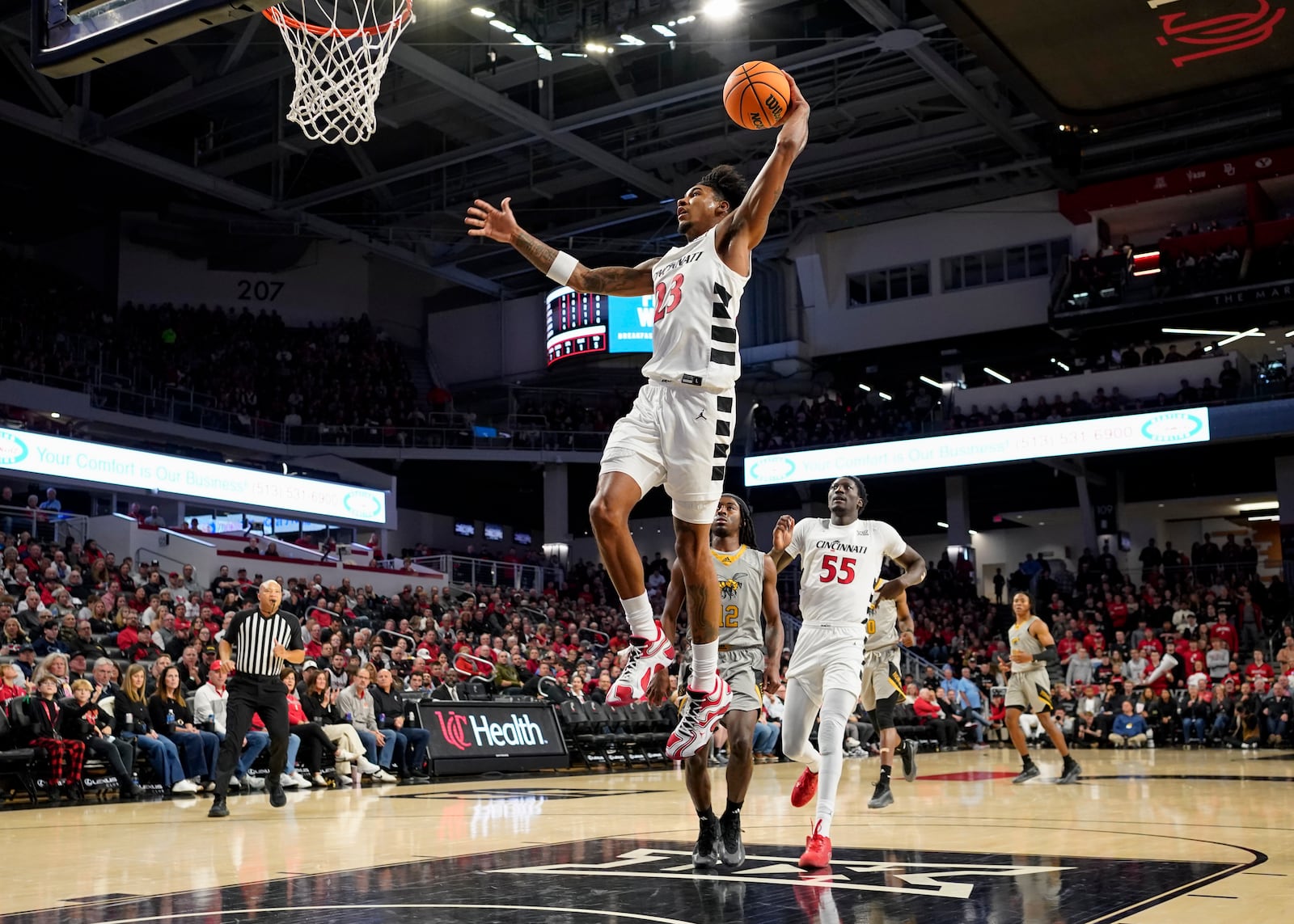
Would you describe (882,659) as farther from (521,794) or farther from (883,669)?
(521,794)

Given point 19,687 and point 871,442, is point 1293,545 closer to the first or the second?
point 871,442

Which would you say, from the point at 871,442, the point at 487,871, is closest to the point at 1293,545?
the point at 871,442

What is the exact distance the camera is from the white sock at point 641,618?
→ 5477mm

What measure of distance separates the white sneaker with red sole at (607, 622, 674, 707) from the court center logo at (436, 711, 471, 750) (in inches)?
435

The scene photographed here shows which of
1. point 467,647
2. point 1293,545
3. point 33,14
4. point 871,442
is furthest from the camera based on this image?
point 871,442

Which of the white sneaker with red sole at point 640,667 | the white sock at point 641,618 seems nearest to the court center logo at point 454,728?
the white sneaker with red sole at point 640,667

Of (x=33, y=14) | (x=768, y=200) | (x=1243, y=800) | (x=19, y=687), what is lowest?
(x=1243, y=800)

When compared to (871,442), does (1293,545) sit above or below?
below

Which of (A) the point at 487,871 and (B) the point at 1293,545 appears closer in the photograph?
(A) the point at 487,871

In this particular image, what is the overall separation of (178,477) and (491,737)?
1368 centimetres

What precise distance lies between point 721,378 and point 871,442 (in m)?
30.8

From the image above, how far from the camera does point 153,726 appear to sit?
43.9 ft

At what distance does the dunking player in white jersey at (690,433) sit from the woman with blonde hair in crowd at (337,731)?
988 cm

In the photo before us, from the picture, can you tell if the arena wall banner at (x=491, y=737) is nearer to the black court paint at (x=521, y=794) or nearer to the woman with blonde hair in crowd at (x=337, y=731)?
the woman with blonde hair in crowd at (x=337, y=731)
